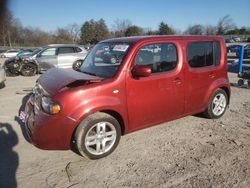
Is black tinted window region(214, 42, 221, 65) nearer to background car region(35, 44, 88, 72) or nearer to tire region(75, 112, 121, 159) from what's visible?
tire region(75, 112, 121, 159)

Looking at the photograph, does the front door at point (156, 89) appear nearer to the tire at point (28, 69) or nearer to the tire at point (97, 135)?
the tire at point (97, 135)

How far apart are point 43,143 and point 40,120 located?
33 centimetres

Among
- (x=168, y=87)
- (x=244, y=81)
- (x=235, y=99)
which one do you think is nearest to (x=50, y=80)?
(x=168, y=87)

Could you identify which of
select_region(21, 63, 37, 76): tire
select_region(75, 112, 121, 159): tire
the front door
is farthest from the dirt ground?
select_region(21, 63, 37, 76): tire

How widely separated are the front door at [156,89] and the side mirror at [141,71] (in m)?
0.10

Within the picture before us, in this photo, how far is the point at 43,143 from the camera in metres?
3.91

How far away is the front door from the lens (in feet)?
14.5

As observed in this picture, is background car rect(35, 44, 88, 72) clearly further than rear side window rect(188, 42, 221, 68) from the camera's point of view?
Yes

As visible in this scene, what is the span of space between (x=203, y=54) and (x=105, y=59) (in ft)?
6.53

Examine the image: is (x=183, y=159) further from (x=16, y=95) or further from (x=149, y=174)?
(x=16, y=95)

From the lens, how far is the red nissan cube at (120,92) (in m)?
3.91

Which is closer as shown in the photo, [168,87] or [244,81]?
[168,87]

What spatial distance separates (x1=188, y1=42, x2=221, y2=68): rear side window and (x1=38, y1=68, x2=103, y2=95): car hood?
76.4 inches

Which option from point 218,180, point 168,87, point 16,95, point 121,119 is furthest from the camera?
point 16,95
